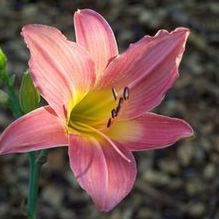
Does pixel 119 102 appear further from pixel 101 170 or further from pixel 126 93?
pixel 101 170

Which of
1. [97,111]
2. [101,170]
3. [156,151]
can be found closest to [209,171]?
[156,151]

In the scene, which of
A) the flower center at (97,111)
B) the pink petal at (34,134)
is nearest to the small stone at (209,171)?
the flower center at (97,111)

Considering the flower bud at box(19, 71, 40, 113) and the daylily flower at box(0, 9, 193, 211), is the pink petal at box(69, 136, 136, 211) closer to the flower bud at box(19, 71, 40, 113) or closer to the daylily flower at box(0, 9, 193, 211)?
the daylily flower at box(0, 9, 193, 211)

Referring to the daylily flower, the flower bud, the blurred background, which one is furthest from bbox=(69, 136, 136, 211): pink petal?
the blurred background

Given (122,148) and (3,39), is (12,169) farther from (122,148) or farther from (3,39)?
(122,148)

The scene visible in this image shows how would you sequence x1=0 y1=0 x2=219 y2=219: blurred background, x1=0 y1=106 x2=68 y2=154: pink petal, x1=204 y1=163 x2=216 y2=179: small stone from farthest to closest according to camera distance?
x1=204 y1=163 x2=216 y2=179: small stone → x1=0 y1=0 x2=219 y2=219: blurred background → x1=0 y1=106 x2=68 y2=154: pink petal

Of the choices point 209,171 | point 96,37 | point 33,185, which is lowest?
point 209,171
